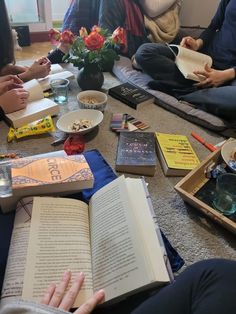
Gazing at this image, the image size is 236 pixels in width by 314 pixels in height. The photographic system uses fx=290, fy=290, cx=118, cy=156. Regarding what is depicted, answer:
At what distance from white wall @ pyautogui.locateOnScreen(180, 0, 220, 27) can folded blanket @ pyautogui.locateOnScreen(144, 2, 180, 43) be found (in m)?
0.31

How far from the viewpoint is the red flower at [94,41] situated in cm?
135

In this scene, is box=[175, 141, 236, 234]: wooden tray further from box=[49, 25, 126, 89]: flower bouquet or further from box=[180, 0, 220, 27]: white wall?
box=[180, 0, 220, 27]: white wall

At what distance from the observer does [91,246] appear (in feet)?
2.43

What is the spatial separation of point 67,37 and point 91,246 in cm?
107

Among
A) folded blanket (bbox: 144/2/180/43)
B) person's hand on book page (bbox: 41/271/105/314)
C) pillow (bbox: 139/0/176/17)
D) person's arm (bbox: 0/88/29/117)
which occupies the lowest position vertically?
person's hand on book page (bbox: 41/271/105/314)

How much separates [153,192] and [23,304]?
611 millimetres

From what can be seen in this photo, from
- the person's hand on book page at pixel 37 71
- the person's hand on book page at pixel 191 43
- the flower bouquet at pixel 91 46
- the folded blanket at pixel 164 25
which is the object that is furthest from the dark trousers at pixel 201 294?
the folded blanket at pixel 164 25

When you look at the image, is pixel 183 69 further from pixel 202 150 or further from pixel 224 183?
pixel 224 183

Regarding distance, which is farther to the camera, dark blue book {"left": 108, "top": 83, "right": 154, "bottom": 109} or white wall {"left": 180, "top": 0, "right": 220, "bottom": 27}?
white wall {"left": 180, "top": 0, "right": 220, "bottom": 27}

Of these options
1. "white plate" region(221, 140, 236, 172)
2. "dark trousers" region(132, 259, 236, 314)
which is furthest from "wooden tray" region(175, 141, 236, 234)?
"dark trousers" region(132, 259, 236, 314)

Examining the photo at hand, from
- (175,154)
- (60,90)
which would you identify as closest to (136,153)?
(175,154)

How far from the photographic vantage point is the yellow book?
111 centimetres

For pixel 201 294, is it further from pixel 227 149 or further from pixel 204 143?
pixel 204 143

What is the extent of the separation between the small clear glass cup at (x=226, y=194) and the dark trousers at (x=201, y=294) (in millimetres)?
328
